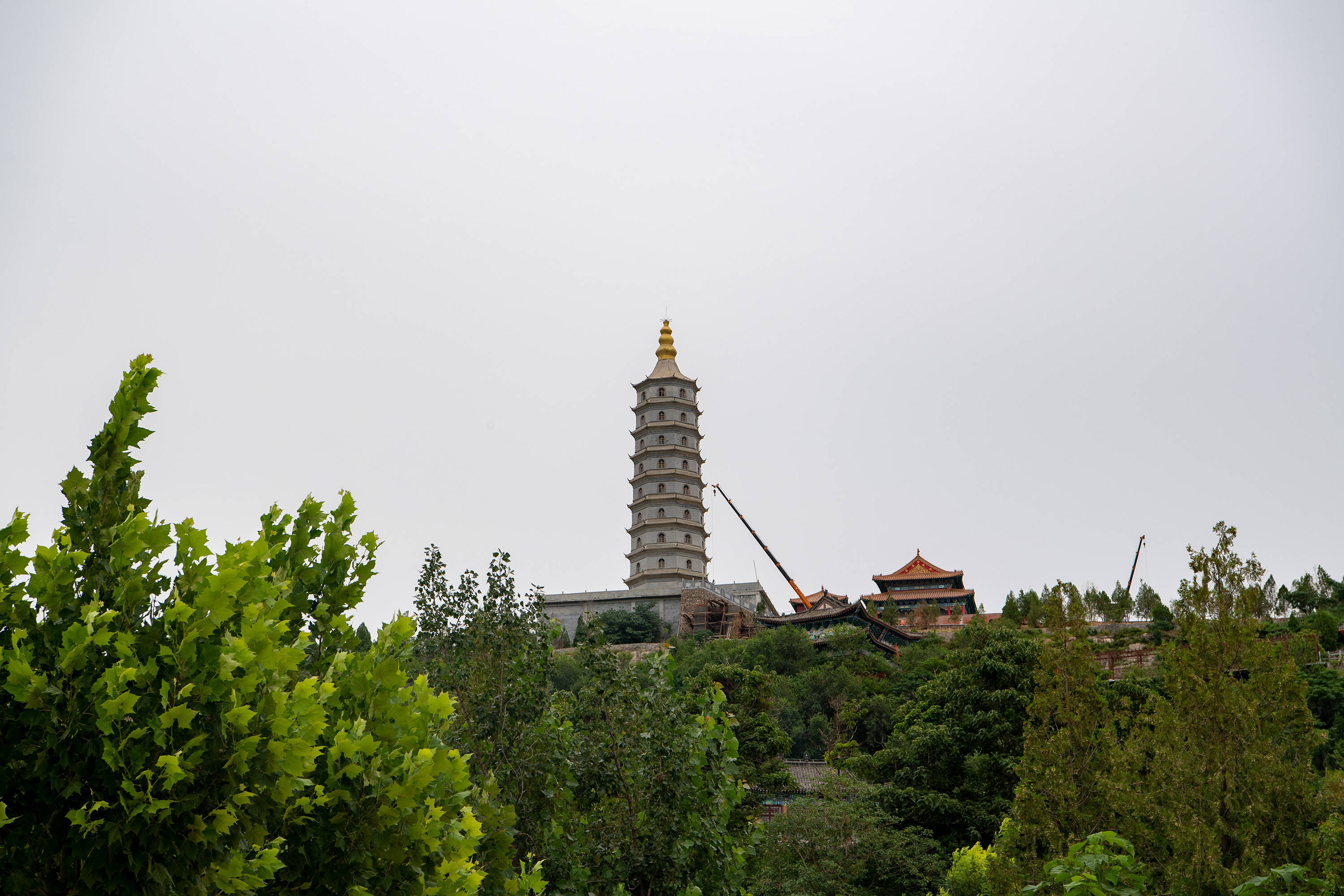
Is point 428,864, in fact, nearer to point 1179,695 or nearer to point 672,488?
point 1179,695

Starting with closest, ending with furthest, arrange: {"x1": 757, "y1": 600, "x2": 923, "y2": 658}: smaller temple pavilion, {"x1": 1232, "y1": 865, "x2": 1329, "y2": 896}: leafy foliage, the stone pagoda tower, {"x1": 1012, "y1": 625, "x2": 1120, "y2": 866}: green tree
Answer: {"x1": 1232, "y1": 865, "x2": 1329, "y2": 896}: leafy foliage
{"x1": 1012, "y1": 625, "x2": 1120, "y2": 866}: green tree
{"x1": 757, "y1": 600, "x2": 923, "y2": 658}: smaller temple pavilion
the stone pagoda tower

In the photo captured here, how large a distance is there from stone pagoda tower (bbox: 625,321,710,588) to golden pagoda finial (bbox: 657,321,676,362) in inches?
21.0

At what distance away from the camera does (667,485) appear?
52219mm

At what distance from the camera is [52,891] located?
294cm

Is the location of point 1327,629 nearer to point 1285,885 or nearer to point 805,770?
point 805,770

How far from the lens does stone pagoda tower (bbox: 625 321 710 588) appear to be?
51.0 m

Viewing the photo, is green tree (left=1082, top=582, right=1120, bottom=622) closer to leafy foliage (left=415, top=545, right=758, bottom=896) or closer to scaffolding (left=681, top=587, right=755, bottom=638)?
scaffolding (left=681, top=587, right=755, bottom=638)

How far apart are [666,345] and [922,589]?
19.6m

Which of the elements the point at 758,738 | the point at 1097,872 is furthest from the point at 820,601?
the point at 1097,872

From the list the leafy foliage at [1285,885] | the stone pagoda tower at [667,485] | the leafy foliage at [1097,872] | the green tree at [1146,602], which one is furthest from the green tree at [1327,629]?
the leafy foliage at [1097,872]

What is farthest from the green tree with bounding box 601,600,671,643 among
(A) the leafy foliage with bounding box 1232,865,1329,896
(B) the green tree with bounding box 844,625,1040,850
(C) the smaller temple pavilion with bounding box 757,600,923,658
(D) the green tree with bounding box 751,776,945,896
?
(A) the leafy foliage with bounding box 1232,865,1329,896

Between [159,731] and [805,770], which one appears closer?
[159,731]

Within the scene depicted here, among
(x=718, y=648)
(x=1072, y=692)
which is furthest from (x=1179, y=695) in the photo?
(x=718, y=648)

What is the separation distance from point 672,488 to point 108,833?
162 ft
